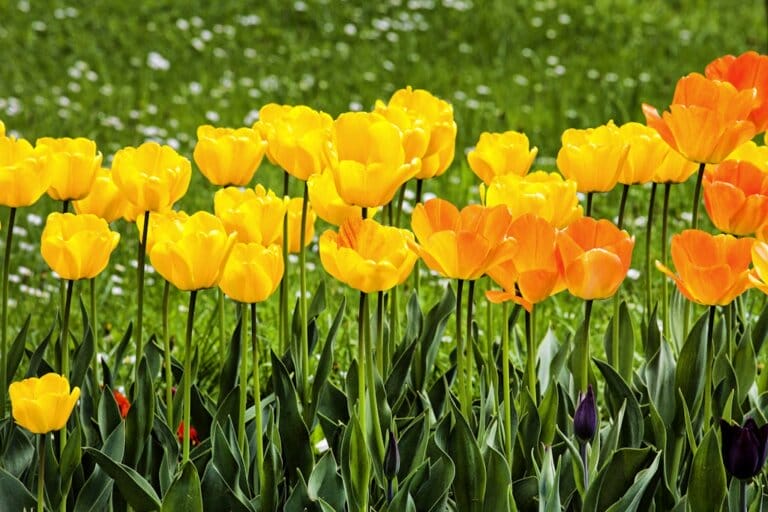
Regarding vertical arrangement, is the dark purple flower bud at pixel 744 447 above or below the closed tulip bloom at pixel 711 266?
below

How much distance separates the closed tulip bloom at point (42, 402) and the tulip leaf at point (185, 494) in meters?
0.18

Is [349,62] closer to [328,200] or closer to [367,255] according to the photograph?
[328,200]

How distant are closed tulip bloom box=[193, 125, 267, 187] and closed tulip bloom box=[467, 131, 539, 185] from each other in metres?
0.38

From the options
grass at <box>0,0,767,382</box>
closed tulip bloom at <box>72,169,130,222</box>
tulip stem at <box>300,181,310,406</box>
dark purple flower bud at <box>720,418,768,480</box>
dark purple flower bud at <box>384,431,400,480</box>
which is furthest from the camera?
grass at <box>0,0,767,382</box>

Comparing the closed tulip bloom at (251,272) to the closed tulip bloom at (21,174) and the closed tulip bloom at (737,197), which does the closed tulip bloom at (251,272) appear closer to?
the closed tulip bloom at (21,174)

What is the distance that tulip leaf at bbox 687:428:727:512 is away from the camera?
1.79 m

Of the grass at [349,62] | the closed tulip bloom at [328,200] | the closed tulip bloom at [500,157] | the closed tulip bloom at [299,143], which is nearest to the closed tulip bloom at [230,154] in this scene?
the closed tulip bloom at [299,143]

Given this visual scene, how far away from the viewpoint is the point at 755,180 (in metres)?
2.01

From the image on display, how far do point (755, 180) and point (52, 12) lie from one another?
633 cm

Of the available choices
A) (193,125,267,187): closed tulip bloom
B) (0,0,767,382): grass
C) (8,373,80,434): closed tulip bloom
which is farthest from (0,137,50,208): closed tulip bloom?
(0,0,767,382): grass

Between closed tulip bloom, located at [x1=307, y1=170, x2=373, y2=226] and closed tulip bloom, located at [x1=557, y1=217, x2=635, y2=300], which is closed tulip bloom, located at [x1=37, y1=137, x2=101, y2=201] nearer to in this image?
closed tulip bloom, located at [x1=307, y1=170, x2=373, y2=226]

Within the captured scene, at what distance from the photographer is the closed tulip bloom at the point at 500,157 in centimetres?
219

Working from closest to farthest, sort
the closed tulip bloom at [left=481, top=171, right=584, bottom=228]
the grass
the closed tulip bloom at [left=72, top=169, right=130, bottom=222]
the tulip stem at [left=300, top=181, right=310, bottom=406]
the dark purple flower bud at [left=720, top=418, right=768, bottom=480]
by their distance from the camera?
the dark purple flower bud at [left=720, top=418, right=768, bottom=480] < the closed tulip bloom at [left=481, top=171, right=584, bottom=228] < the tulip stem at [left=300, top=181, right=310, bottom=406] < the closed tulip bloom at [left=72, top=169, right=130, bottom=222] < the grass

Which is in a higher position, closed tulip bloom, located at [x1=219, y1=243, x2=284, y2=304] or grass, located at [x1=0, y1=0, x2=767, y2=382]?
grass, located at [x1=0, y1=0, x2=767, y2=382]
